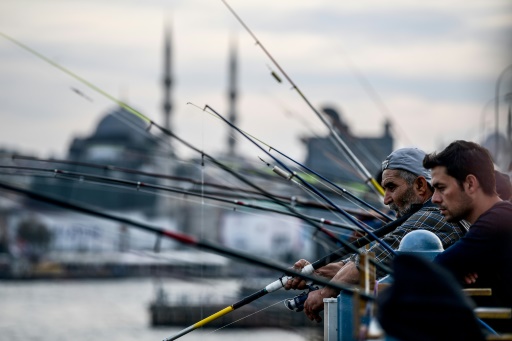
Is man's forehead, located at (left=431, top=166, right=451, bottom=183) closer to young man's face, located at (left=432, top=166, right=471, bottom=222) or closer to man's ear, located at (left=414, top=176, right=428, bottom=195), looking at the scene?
young man's face, located at (left=432, top=166, right=471, bottom=222)

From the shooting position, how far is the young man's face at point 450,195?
6184mm

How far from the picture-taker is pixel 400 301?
4855 millimetres

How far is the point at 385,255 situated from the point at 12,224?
139 metres

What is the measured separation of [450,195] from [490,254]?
35cm

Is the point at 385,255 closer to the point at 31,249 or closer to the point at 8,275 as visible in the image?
the point at 8,275

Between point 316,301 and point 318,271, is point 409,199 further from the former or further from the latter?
point 316,301

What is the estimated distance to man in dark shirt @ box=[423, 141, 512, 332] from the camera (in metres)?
5.96

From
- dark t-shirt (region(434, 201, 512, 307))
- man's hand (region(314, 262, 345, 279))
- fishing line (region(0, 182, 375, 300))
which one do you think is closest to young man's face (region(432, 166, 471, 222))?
dark t-shirt (region(434, 201, 512, 307))

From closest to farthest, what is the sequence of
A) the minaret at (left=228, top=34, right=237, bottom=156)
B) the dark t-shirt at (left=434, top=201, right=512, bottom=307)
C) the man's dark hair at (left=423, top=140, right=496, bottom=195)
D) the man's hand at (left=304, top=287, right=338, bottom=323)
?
1. the dark t-shirt at (left=434, top=201, right=512, bottom=307)
2. the man's dark hair at (left=423, top=140, right=496, bottom=195)
3. the man's hand at (left=304, top=287, right=338, bottom=323)
4. the minaret at (left=228, top=34, right=237, bottom=156)

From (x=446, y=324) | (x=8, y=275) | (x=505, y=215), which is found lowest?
(x=446, y=324)

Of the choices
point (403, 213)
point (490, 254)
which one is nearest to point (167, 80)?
point (403, 213)

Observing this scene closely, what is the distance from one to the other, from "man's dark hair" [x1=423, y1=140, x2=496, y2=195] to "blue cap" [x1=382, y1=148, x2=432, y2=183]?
58.6 inches

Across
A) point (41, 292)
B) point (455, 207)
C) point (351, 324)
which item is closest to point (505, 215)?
point (455, 207)

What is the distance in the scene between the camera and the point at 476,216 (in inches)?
243
